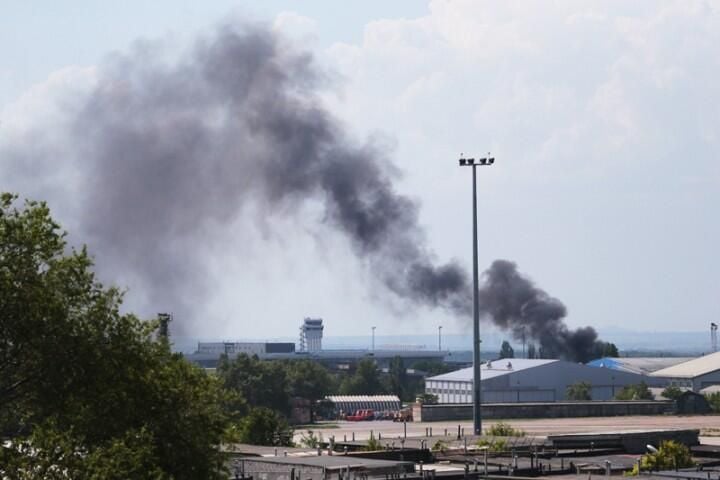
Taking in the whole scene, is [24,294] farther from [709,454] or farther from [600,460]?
[709,454]

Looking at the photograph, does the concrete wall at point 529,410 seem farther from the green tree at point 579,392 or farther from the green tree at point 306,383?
the green tree at point 306,383

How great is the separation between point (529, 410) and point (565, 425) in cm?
1054

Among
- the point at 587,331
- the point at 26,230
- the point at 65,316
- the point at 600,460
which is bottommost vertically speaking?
the point at 600,460

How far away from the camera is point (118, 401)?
24312 millimetres

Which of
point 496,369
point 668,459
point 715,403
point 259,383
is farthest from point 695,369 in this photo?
point 668,459

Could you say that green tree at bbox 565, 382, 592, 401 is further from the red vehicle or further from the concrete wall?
the concrete wall

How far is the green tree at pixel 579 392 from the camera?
114 m

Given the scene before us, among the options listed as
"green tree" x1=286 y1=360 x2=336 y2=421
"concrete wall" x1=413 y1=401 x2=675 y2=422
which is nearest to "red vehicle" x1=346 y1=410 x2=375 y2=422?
"green tree" x1=286 y1=360 x2=336 y2=421

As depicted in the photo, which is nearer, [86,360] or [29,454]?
[29,454]

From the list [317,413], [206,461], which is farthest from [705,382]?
[206,461]

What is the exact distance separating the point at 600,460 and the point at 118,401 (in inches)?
1043

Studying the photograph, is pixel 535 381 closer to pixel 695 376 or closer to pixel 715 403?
pixel 695 376

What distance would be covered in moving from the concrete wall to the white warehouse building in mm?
29213

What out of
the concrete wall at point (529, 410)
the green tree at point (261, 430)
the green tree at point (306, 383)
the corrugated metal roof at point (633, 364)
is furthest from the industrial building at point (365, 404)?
the green tree at point (261, 430)
